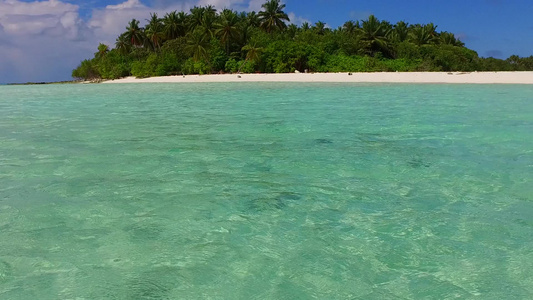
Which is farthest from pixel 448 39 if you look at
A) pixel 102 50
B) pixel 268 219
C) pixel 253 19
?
pixel 268 219

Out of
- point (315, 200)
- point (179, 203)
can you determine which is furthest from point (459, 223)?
point (179, 203)

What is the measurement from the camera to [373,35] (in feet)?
199

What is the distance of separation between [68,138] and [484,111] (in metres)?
12.7

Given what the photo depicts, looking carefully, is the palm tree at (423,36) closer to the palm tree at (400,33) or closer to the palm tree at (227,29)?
the palm tree at (400,33)

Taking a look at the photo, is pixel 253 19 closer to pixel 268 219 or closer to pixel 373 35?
pixel 373 35

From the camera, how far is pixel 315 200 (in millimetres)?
4918

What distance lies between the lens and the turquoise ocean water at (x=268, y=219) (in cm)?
313

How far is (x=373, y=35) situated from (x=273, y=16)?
61.7 feet

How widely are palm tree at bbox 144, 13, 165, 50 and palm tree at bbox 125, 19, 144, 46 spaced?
1839 mm

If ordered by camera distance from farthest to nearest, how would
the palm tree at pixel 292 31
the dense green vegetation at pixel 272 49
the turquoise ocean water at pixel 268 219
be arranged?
the palm tree at pixel 292 31 → the dense green vegetation at pixel 272 49 → the turquoise ocean water at pixel 268 219

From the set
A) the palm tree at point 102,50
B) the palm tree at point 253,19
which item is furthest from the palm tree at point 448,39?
the palm tree at point 102,50

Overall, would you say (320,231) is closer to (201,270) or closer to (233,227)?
(233,227)

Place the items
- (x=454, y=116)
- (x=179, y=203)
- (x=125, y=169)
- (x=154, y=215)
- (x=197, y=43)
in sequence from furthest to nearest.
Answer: (x=197, y=43) → (x=454, y=116) → (x=125, y=169) → (x=179, y=203) → (x=154, y=215)

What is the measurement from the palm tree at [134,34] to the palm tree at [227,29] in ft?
67.8
